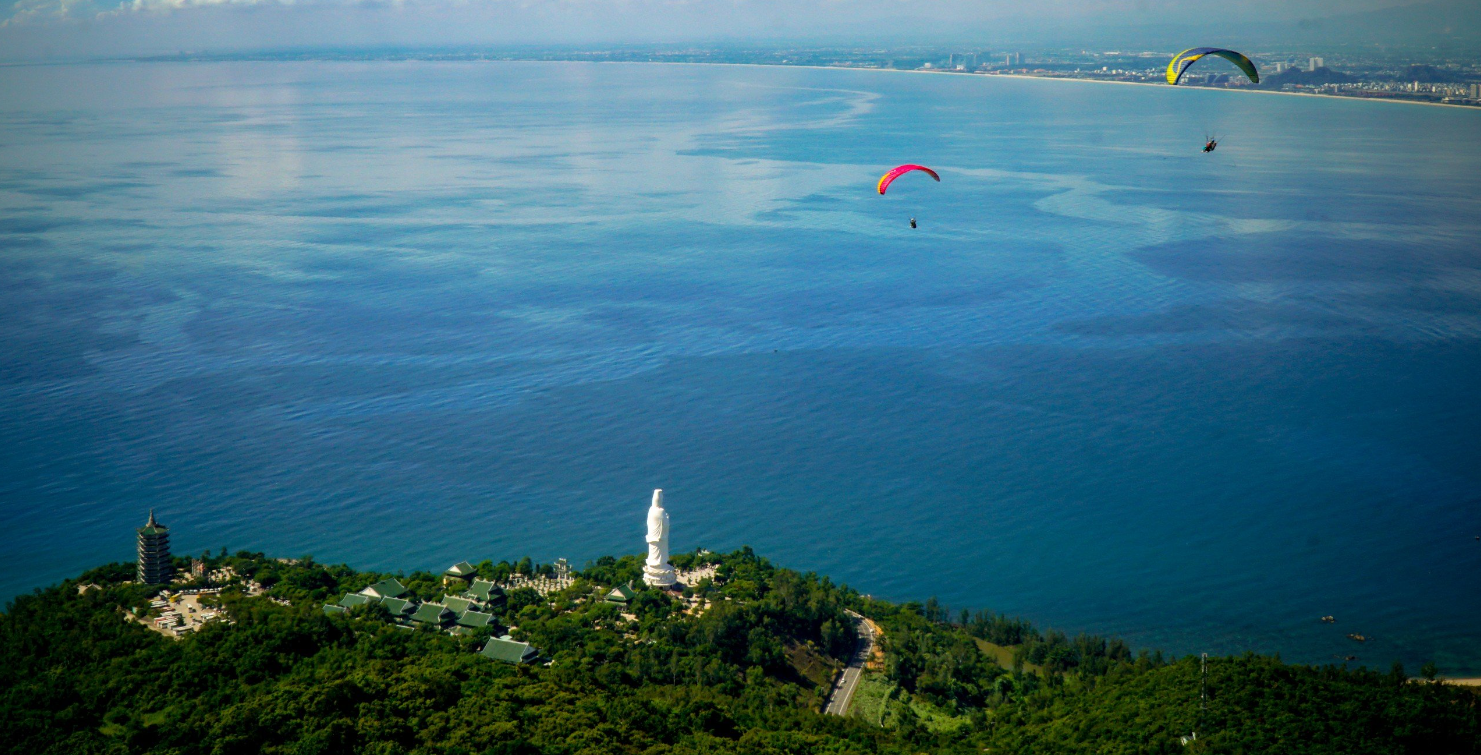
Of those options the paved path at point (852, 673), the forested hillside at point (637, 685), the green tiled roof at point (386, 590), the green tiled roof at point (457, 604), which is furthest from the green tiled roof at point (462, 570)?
the paved path at point (852, 673)

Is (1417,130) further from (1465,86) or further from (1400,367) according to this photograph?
(1400,367)

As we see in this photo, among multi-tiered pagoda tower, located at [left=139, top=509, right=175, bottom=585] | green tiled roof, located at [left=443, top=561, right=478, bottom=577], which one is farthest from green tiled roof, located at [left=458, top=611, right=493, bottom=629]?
multi-tiered pagoda tower, located at [left=139, top=509, right=175, bottom=585]

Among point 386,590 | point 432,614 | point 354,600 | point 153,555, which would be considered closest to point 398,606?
point 386,590

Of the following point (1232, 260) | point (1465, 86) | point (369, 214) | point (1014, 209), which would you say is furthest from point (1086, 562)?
point (1465, 86)

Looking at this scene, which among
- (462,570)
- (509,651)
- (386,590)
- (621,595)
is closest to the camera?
(509,651)

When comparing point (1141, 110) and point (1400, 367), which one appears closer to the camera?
point (1400, 367)

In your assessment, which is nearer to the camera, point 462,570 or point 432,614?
point 432,614

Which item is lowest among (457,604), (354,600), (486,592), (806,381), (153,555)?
(153,555)

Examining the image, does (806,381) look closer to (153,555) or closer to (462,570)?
(462,570)
